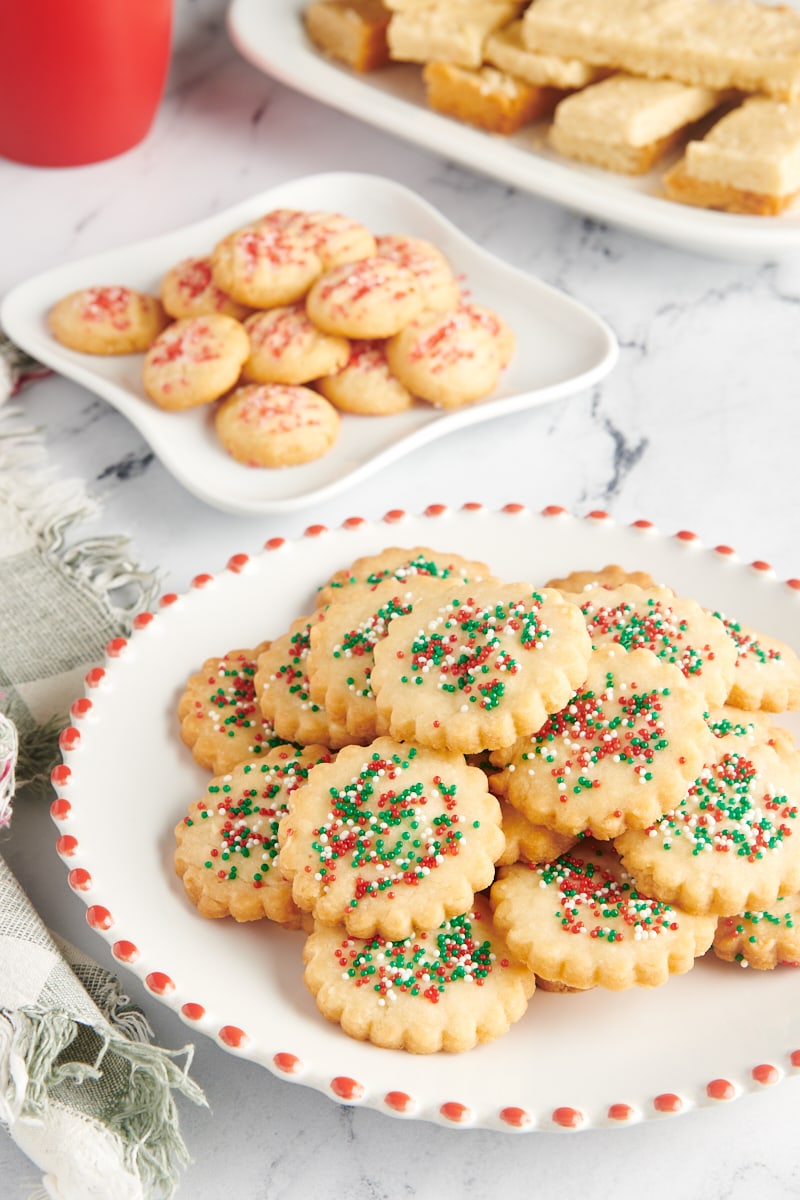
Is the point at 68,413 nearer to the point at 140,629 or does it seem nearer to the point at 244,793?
the point at 140,629

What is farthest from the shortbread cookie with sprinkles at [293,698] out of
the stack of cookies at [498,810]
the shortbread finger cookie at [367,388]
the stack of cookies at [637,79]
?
the stack of cookies at [637,79]

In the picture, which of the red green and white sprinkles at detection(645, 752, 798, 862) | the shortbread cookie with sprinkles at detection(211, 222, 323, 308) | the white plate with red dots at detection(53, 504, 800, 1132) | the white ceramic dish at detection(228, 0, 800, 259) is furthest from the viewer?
the white ceramic dish at detection(228, 0, 800, 259)

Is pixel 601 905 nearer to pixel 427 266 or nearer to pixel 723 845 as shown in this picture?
pixel 723 845

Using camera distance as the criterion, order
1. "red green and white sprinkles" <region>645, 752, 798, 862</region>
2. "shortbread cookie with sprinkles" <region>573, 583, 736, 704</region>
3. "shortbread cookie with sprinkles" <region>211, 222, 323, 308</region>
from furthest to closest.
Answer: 1. "shortbread cookie with sprinkles" <region>211, 222, 323, 308</region>
2. "shortbread cookie with sprinkles" <region>573, 583, 736, 704</region>
3. "red green and white sprinkles" <region>645, 752, 798, 862</region>

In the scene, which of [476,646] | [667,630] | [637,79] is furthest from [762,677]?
[637,79]

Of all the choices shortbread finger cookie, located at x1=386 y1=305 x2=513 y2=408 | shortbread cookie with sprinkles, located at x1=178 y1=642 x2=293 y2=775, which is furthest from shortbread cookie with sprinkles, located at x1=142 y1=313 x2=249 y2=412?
shortbread cookie with sprinkles, located at x1=178 y1=642 x2=293 y2=775

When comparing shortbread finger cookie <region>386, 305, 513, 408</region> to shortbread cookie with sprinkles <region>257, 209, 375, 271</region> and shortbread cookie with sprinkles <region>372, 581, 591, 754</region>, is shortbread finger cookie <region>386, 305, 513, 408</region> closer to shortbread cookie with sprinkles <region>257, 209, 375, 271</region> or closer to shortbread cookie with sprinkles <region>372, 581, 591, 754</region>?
shortbread cookie with sprinkles <region>257, 209, 375, 271</region>

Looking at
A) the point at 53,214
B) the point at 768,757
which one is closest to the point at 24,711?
the point at 768,757
